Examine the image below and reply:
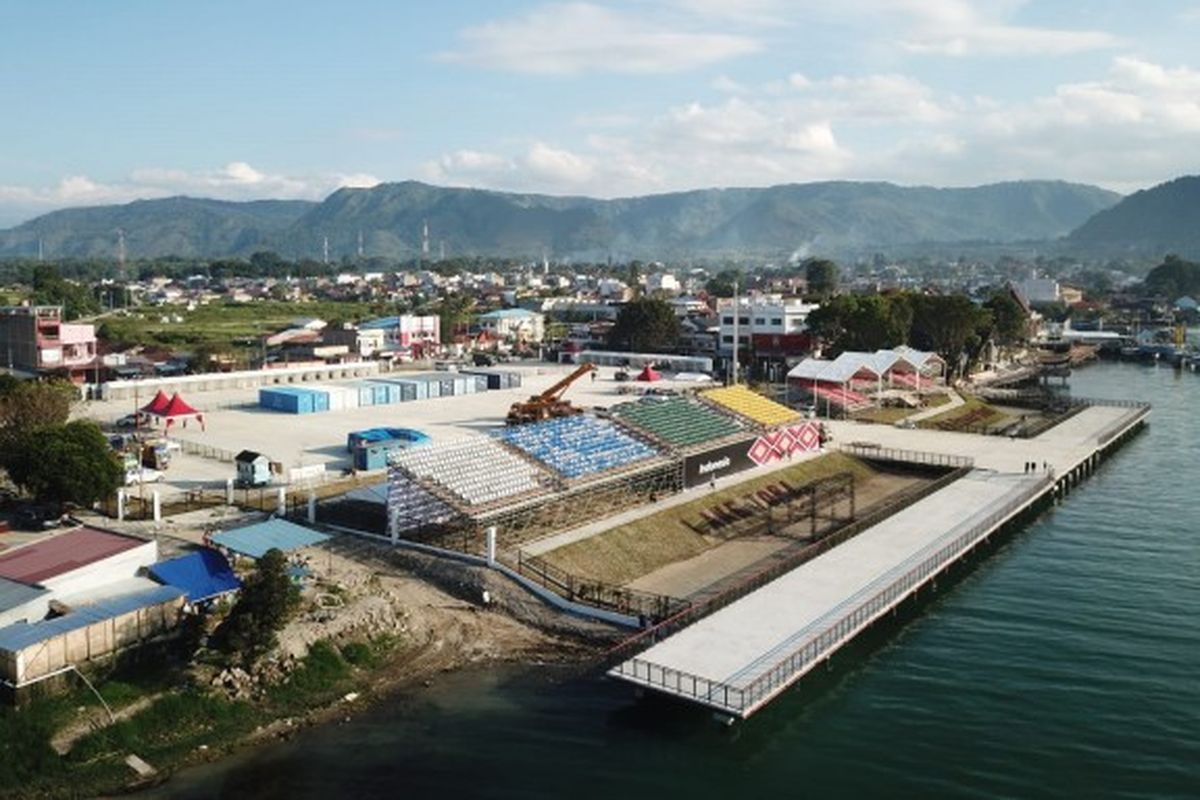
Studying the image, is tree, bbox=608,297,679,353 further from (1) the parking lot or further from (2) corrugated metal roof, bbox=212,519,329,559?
(2) corrugated metal roof, bbox=212,519,329,559

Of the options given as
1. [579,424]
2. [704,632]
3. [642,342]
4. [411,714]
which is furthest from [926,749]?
[642,342]

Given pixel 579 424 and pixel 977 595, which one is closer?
Result: pixel 977 595

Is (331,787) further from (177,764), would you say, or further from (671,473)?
(671,473)

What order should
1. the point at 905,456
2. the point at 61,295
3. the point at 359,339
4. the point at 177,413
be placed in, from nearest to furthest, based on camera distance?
the point at 905,456 → the point at 177,413 → the point at 359,339 → the point at 61,295

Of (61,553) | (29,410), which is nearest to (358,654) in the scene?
(61,553)

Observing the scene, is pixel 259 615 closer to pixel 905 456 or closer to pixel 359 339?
pixel 905 456

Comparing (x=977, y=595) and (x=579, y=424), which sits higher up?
(x=579, y=424)
